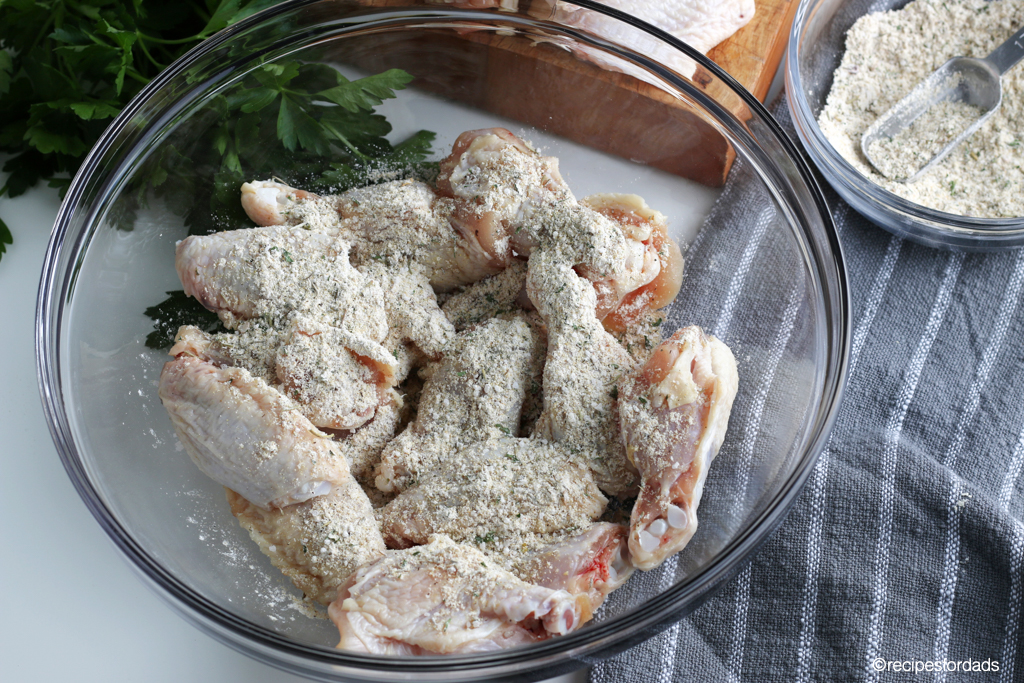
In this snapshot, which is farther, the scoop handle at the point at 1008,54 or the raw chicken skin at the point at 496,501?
the scoop handle at the point at 1008,54

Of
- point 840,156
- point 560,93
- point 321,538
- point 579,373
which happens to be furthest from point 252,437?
point 840,156

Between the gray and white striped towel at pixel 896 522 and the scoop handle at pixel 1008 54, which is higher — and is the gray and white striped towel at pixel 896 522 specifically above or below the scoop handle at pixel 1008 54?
below

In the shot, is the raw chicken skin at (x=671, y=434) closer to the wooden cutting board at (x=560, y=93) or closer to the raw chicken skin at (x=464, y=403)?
the raw chicken skin at (x=464, y=403)

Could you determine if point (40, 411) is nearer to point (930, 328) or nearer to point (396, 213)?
point (396, 213)

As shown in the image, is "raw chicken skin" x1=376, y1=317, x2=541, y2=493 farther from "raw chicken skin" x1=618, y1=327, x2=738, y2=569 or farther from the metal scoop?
the metal scoop

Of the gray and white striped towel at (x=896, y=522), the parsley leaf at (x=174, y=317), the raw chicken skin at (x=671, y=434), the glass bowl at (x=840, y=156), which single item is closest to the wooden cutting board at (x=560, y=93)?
the gray and white striped towel at (x=896, y=522)
